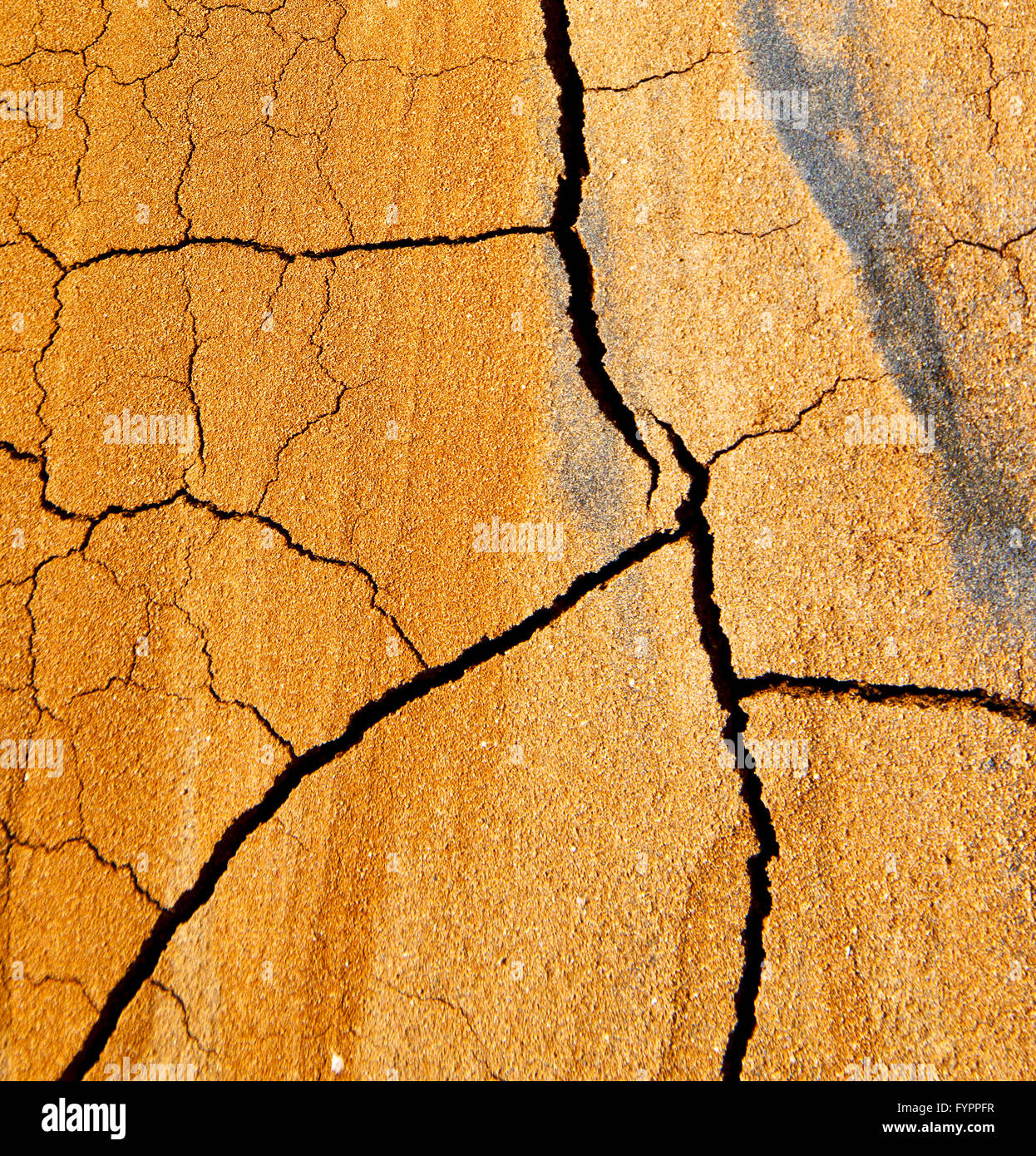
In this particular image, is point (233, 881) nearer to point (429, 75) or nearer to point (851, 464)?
point (851, 464)

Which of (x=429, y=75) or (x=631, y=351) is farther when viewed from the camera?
(x=429, y=75)

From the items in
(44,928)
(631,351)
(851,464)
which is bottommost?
(44,928)

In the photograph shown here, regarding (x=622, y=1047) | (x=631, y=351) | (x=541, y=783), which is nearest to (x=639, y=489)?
(x=631, y=351)

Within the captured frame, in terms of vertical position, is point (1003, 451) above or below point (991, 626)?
above

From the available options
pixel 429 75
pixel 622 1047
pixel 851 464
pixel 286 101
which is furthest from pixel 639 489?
pixel 286 101

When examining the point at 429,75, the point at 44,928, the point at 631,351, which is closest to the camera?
the point at 44,928
